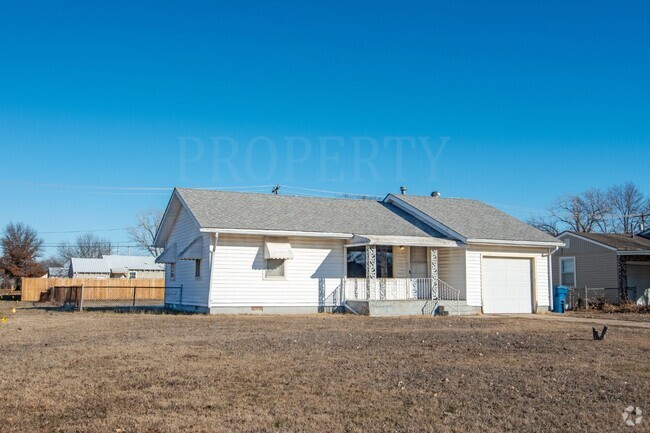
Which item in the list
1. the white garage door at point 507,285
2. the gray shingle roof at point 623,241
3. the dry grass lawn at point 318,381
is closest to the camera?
the dry grass lawn at point 318,381

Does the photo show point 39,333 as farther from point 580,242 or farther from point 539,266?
point 580,242

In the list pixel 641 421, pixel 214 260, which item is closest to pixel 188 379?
pixel 641 421

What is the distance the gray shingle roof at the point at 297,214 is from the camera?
73.2 ft

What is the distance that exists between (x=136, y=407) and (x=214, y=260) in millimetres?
14672

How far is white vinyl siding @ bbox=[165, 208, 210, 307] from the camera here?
2227 cm

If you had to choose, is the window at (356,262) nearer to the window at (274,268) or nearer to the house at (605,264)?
the window at (274,268)

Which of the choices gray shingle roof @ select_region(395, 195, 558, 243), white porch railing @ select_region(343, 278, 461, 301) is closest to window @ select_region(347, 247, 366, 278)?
white porch railing @ select_region(343, 278, 461, 301)

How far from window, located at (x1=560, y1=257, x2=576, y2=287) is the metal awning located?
437 inches

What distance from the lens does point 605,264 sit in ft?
98.8

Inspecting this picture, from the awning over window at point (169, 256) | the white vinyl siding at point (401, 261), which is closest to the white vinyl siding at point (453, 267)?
the white vinyl siding at point (401, 261)

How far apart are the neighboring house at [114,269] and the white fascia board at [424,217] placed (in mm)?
41005

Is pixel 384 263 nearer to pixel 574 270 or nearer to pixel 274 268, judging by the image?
pixel 274 268

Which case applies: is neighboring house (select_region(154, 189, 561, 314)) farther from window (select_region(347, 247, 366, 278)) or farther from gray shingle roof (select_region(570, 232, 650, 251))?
gray shingle roof (select_region(570, 232, 650, 251))

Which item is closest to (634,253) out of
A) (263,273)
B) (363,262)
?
(363,262)
